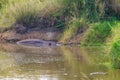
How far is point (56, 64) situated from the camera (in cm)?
1623

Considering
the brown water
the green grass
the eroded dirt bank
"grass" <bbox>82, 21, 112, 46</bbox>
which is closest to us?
the brown water

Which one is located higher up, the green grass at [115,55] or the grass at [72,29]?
the grass at [72,29]

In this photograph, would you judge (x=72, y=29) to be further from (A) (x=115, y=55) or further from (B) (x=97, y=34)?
(A) (x=115, y=55)

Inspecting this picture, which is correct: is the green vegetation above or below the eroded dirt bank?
above

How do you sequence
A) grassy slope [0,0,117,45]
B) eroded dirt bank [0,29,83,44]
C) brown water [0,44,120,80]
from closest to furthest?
brown water [0,44,120,80], grassy slope [0,0,117,45], eroded dirt bank [0,29,83,44]

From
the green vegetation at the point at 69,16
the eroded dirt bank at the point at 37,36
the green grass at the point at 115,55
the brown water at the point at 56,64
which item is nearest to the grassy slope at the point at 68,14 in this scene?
the green vegetation at the point at 69,16

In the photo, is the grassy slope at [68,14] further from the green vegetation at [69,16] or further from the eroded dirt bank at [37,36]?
the eroded dirt bank at [37,36]

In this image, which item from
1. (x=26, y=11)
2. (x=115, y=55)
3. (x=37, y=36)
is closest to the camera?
(x=115, y=55)

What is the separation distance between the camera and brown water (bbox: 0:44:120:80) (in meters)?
13.8

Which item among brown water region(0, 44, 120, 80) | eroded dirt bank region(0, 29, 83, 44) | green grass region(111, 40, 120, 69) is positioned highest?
eroded dirt bank region(0, 29, 83, 44)

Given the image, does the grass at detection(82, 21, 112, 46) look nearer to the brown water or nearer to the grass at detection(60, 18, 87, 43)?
the grass at detection(60, 18, 87, 43)

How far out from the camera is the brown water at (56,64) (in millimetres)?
13773

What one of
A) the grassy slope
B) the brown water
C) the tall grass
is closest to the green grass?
the brown water

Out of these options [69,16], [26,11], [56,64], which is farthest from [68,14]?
[56,64]
